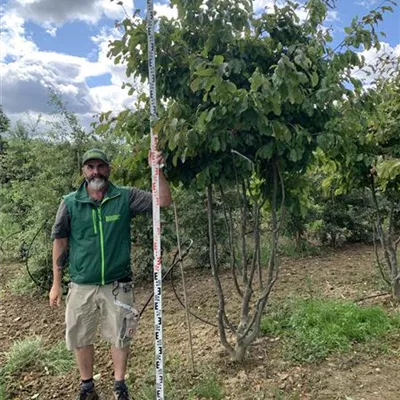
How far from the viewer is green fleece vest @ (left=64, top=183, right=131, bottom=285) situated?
3.01m

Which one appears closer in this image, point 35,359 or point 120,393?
point 120,393

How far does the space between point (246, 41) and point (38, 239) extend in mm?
4685

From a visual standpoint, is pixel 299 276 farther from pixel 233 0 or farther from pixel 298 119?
pixel 233 0

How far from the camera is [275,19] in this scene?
9.75 feet

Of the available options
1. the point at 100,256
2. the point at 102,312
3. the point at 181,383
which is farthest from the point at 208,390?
the point at 100,256

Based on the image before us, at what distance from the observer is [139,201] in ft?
10.0

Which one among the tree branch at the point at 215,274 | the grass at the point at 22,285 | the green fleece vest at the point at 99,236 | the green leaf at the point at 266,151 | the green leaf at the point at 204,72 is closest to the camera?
the green leaf at the point at 204,72

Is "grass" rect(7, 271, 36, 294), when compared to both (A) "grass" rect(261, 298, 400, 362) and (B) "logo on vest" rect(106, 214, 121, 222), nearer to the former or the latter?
(A) "grass" rect(261, 298, 400, 362)

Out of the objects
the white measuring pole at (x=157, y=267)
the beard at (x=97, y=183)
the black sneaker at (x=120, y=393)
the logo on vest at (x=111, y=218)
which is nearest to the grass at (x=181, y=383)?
the black sneaker at (x=120, y=393)

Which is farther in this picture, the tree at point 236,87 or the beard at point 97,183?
the beard at point 97,183

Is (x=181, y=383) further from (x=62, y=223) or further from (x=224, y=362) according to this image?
(x=62, y=223)

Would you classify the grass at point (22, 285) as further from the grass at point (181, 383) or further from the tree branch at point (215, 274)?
the tree branch at point (215, 274)

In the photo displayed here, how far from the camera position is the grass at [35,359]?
3859 millimetres

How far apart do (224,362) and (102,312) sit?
109cm
